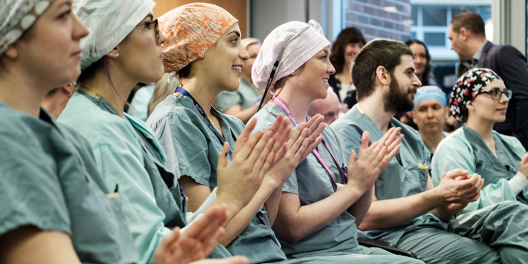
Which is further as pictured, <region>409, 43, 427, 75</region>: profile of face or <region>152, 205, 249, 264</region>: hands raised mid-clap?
<region>409, 43, 427, 75</region>: profile of face

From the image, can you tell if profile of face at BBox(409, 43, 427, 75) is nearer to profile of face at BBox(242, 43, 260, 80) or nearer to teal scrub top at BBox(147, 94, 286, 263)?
profile of face at BBox(242, 43, 260, 80)

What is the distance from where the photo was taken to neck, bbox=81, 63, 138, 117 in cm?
140

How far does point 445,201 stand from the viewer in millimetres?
2469

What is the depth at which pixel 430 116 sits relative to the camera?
3715mm

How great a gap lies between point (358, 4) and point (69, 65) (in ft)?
15.8

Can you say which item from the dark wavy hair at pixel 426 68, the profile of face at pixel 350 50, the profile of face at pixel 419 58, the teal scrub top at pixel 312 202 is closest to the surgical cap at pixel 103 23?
the teal scrub top at pixel 312 202

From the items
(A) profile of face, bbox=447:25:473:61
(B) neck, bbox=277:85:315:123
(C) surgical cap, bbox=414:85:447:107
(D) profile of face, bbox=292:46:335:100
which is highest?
(D) profile of face, bbox=292:46:335:100

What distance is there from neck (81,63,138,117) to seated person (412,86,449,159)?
2.78 metres

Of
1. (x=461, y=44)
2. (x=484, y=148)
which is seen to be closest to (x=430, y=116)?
(x=484, y=148)

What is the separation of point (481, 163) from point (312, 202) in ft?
4.64

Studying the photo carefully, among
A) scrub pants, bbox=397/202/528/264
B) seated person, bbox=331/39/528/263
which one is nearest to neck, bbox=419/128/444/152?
seated person, bbox=331/39/528/263

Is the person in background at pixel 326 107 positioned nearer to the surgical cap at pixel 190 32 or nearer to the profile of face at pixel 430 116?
the profile of face at pixel 430 116

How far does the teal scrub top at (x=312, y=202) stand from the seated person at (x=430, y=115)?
1.85 m

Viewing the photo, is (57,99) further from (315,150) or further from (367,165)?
(367,165)
